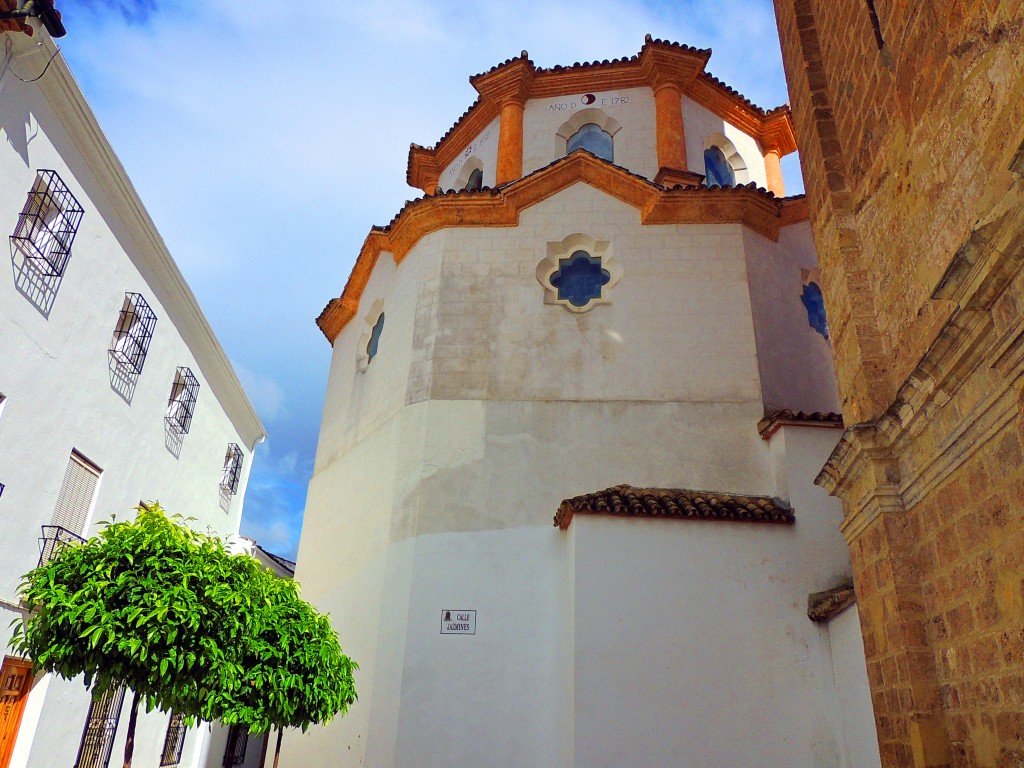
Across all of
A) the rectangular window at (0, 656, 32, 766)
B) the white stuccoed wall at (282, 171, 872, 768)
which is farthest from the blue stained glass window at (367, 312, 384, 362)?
the rectangular window at (0, 656, 32, 766)

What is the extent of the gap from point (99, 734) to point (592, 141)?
11.3 meters

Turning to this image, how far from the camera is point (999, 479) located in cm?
394

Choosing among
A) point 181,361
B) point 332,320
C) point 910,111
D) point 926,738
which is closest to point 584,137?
point 332,320

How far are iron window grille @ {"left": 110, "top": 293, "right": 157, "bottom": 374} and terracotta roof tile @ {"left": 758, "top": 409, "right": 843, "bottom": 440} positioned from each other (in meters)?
7.95

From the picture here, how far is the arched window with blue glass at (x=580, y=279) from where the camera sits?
438 inches

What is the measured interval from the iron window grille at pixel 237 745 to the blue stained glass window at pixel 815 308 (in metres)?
13.5

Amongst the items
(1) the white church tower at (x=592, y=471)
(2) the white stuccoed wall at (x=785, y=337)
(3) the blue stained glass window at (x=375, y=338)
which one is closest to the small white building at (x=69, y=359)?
(1) the white church tower at (x=592, y=471)

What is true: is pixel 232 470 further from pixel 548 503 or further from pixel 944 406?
pixel 944 406

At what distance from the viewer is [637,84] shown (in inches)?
560

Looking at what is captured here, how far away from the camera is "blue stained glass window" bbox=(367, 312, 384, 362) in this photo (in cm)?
1247

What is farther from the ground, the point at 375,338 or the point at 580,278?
the point at 580,278

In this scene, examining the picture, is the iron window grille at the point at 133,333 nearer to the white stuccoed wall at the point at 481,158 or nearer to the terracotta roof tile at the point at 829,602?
the white stuccoed wall at the point at 481,158

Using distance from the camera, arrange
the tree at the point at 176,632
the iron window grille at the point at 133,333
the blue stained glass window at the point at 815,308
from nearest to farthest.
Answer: the tree at the point at 176,632 < the iron window grille at the point at 133,333 < the blue stained glass window at the point at 815,308

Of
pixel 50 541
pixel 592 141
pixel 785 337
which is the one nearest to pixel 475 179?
pixel 592 141
